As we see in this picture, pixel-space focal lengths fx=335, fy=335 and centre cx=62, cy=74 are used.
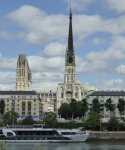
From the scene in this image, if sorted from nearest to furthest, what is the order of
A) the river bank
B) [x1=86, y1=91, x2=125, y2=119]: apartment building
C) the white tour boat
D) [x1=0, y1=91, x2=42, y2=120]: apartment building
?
the white tour boat → the river bank → [x1=0, y1=91, x2=42, y2=120]: apartment building → [x1=86, y1=91, x2=125, y2=119]: apartment building

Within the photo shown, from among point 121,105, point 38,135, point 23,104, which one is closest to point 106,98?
point 121,105

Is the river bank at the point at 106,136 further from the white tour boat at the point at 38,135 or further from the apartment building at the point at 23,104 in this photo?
the apartment building at the point at 23,104

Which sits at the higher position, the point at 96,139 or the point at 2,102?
the point at 2,102

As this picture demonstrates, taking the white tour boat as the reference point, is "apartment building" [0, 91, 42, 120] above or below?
above

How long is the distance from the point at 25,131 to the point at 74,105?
183 ft

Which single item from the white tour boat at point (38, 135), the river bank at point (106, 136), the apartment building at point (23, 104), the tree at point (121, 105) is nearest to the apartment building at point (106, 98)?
the tree at point (121, 105)

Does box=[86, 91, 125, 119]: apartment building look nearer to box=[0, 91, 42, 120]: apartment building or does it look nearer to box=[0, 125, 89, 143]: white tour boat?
box=[0, 91, 42, 120]: apartment building

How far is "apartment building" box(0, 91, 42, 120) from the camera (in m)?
159

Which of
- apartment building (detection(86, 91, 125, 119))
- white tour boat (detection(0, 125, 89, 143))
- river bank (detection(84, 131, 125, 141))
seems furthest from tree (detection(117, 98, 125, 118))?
white tour boat (detection(0, 125, 89, 143))

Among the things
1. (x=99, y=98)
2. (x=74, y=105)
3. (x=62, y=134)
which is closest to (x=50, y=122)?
(x=62, y=134)

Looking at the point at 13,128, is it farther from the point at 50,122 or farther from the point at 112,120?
the point at 112,120

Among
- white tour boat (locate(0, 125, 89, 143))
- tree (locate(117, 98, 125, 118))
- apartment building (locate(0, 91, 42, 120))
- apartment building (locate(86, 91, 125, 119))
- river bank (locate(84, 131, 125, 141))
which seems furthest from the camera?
apartment building (locate(86, 91, 125, 119))

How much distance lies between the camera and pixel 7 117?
137625mm

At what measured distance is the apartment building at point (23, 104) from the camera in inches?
6270
